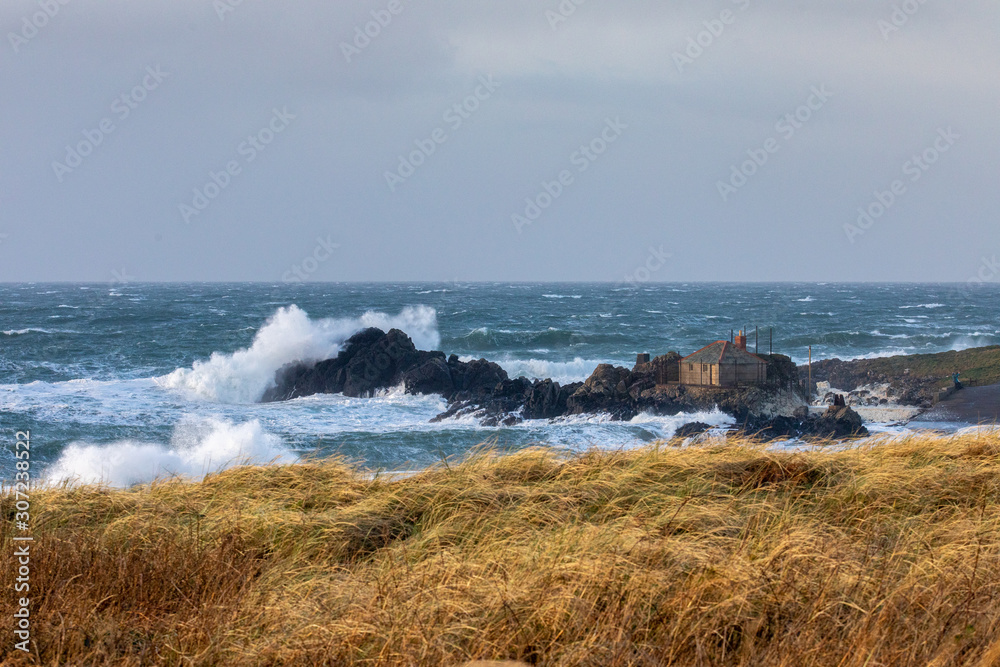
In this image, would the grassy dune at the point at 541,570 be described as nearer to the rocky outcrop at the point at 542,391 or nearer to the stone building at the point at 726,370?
the rocky outcrop at the point at 542,391

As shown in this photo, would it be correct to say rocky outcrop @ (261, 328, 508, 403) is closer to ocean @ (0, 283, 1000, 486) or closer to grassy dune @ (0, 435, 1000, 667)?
ocean @ (0, 283, 1000, 486)

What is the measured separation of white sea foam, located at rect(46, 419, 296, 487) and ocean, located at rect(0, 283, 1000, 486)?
0.06 metres

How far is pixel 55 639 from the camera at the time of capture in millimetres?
2836

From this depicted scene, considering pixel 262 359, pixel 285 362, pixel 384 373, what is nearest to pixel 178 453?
pixel 384 373

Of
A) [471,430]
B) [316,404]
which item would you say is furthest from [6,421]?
[471,430]

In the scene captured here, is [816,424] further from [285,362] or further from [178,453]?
[285,362]

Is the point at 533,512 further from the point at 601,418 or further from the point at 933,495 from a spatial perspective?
the point at 601,418

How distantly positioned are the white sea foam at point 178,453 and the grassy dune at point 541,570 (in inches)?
289

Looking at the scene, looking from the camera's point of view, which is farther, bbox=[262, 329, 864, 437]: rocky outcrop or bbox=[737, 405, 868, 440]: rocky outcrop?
bbox=[262, 329, 864, 437]: rocky outcrop

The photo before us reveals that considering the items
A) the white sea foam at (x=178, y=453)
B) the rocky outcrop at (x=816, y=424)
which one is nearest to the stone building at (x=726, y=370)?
the rocky outcrop at (x=816, y=424)

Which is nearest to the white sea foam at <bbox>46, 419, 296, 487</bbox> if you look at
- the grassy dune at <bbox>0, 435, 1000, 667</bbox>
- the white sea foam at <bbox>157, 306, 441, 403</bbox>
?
the grassy dune at <bbox>0, 435, 1000, 667</bbox>

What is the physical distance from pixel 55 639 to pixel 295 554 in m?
1.29

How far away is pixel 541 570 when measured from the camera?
11.1ft

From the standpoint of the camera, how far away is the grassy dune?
278cm
